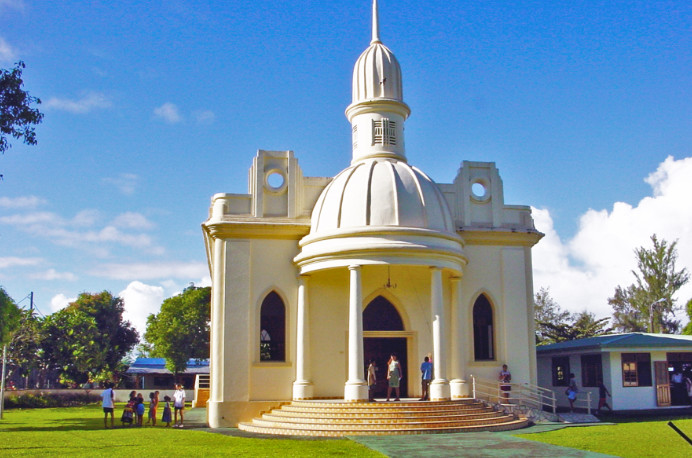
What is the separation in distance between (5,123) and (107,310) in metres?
49.8

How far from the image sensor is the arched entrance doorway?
25.2 metres

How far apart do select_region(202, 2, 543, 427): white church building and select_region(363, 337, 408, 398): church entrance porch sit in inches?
2.0

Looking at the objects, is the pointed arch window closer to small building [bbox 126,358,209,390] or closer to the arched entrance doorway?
the arched entrance doorway

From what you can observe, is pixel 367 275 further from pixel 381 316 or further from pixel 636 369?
pixel 636 369

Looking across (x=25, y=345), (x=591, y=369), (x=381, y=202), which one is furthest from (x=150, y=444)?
(x=25, y=345)

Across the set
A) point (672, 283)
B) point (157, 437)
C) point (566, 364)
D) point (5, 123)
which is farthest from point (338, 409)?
point (672, 283)

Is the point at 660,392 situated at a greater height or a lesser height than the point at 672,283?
lesser

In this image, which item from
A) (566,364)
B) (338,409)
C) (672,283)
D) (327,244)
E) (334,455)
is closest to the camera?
(334,455)

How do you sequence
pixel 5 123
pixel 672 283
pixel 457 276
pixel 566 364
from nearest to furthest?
1. pixel 5 123
2. pixel 457 276
3. pixel 566 364
4. pixel 672 283

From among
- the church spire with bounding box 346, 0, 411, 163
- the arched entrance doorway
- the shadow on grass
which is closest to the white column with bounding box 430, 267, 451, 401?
the arched entrance doorway

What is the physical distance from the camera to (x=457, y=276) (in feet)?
81.3

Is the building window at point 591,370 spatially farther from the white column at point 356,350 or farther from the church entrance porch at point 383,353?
the white column at point 356,350

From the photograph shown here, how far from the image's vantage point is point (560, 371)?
3180 centimetres

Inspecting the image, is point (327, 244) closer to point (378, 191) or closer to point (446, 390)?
point (378, 191)
